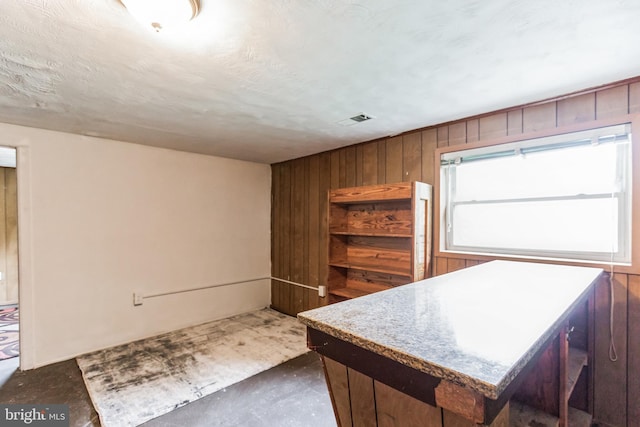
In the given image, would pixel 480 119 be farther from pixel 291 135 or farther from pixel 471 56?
pixel 291 135

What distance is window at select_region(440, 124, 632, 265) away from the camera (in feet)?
6.09

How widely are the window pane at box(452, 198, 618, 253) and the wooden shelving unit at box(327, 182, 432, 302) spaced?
0.34m

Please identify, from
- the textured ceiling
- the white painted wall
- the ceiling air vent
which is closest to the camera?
the textured ceiling

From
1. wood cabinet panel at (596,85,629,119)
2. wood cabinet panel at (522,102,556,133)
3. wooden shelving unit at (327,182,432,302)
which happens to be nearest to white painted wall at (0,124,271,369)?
wooden shelving unit at (327,182,432,302)

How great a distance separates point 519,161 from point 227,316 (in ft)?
11.8

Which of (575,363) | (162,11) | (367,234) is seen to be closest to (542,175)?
(575,363)

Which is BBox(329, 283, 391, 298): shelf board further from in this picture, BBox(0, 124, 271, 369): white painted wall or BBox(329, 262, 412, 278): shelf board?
BBox(0, 124, 271, 369): white painted wall

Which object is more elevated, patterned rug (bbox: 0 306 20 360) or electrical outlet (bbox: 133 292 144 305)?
electrical outlet (bbox: 133 292 144 305)

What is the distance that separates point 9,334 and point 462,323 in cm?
487

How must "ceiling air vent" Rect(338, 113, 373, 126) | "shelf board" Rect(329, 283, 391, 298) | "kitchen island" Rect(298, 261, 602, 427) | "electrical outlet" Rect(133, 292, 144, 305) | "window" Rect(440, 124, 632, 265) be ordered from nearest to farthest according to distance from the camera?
"kitchen island" Rect(298, 261, 602, 427) → "window" Rect(440, 124, 632, 265) → "ceiling air vent" Rect(338, 113, 373, 126) → "shelf board" Rect(329, 283, 391, 298) → "electrical outlet" Rect(133, 292, 144, 305)

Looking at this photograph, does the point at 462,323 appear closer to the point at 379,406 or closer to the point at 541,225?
the point at 379,406

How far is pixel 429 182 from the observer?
2.64 meters

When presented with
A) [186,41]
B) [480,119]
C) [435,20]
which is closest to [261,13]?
[186,41]

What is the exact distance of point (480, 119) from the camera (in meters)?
2.35
